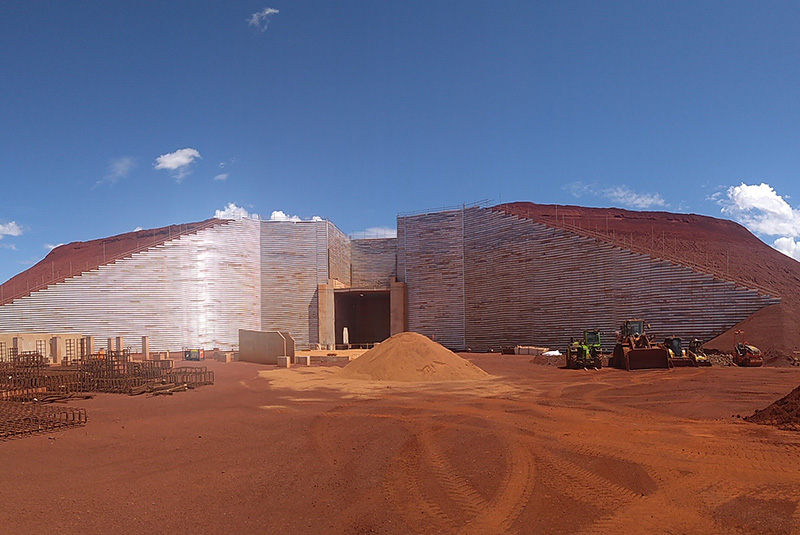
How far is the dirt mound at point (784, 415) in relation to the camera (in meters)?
8.30

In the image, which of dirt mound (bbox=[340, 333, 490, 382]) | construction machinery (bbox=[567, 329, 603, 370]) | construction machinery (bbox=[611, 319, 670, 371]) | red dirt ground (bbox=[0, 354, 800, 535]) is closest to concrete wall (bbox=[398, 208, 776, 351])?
construction machinery (bbox=[611, 319, 670, 371])

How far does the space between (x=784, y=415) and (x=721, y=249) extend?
52967 millimetres

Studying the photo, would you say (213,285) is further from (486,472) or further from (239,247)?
(486,472)

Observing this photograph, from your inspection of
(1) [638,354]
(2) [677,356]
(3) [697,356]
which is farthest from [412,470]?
(3) [697,356]

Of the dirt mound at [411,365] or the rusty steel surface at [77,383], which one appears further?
the dirt mound at [411,365]

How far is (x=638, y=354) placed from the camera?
20.0m

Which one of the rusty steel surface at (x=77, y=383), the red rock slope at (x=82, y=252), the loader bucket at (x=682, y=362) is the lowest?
the loader bucket at (x=682, y=362)

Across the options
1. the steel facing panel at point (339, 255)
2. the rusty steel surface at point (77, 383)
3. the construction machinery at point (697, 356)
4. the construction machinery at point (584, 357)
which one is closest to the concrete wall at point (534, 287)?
the construction machinery at point (697, 356)

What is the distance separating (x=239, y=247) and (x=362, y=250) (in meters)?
12.6

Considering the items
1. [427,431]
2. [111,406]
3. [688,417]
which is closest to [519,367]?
[688,417]

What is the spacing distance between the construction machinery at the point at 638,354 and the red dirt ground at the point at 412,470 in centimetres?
757

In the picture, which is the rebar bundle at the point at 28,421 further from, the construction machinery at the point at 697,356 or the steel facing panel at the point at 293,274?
the steel facing panel at the point at 293,274

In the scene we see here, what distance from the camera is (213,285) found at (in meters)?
39.7

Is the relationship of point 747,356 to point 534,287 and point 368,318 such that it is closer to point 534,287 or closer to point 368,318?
point 534,287
